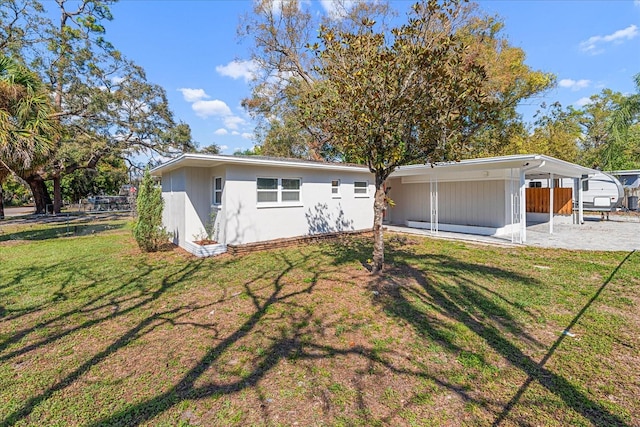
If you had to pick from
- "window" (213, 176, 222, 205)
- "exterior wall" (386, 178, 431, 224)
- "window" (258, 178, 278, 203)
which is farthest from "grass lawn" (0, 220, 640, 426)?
"exterior wall" (386, 178, 431, 224)

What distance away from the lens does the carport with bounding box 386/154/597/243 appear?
404 inches

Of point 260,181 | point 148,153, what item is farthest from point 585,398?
point 148,153

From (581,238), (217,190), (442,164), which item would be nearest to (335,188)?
(442,164)

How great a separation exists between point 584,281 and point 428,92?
4.48m

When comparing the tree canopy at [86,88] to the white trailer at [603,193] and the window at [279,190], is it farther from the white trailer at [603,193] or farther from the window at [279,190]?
the white trailer at [603,193]

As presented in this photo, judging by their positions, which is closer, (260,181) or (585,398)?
(585,398)

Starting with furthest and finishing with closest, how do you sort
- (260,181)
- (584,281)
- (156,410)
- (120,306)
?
(260,181) < (584,281) < (120,306) < (156,410)

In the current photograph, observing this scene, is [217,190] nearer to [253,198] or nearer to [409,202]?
[253,198]

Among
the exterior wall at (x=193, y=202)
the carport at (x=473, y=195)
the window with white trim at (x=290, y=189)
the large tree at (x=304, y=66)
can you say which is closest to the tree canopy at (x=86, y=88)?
the large tree at (x=304, y=66)

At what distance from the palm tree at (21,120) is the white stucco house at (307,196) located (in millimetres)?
3122

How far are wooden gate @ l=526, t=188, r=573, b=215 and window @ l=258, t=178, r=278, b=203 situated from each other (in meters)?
12.8

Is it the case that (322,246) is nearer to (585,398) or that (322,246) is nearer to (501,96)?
(585,398)

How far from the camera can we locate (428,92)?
472 cm

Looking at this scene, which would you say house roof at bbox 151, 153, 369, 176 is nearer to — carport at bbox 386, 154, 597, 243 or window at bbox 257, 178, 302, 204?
window at bbox 257, 178, 302, 204
